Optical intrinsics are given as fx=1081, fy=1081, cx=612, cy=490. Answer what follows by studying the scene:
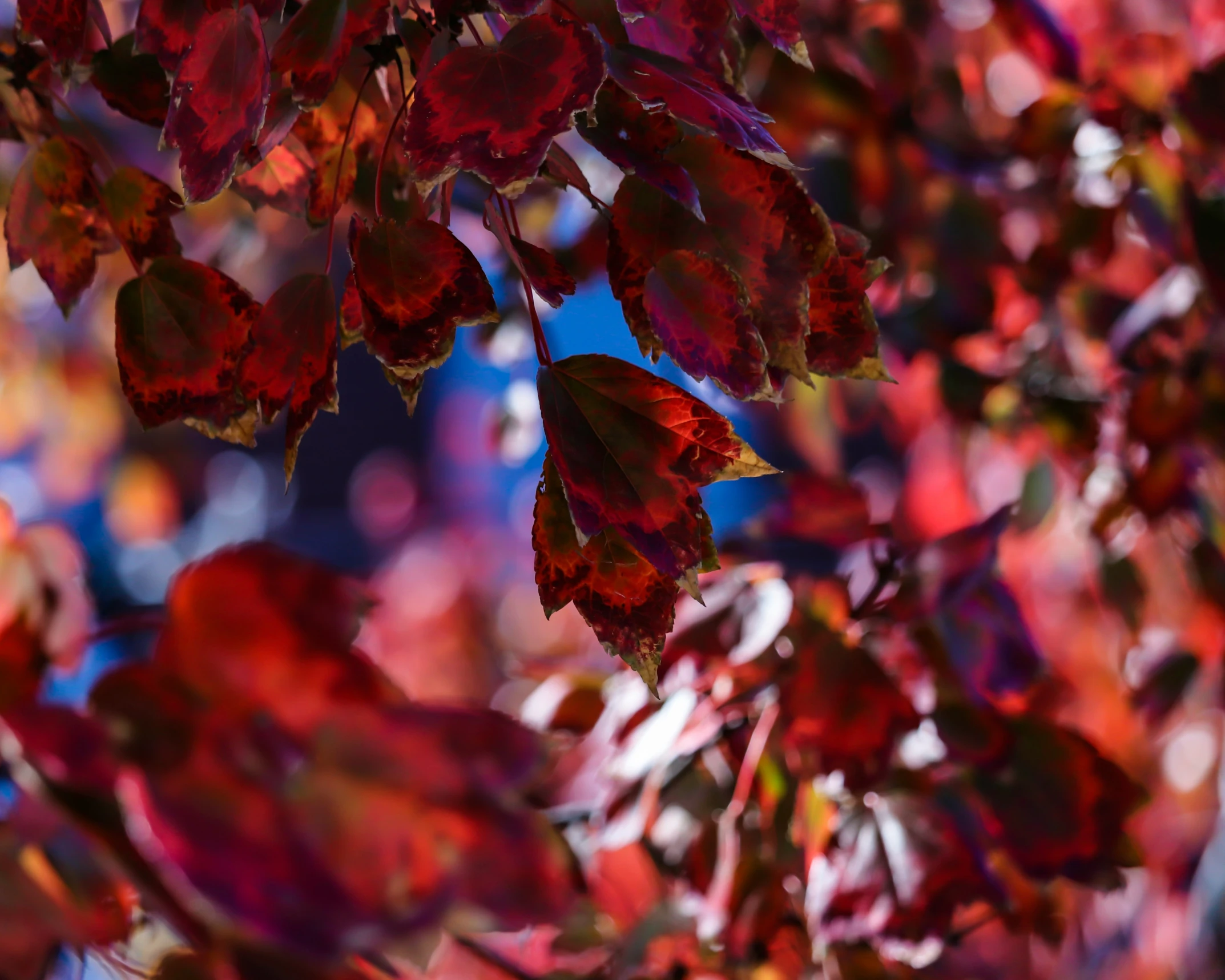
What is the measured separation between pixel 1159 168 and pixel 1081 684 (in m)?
1.23

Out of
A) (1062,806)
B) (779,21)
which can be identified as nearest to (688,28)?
(779,21)

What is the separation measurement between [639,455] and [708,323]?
2.0 inches

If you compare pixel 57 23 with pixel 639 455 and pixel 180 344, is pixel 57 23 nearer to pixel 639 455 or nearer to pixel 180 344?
pixel 180 344

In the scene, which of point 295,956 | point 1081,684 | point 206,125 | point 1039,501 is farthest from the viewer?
point 1081,684

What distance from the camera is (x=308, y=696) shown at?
12.7 inches

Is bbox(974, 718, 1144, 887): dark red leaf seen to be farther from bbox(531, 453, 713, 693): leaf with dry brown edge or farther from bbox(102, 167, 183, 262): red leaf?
bbox(102, 167, 183, 262): red leaf

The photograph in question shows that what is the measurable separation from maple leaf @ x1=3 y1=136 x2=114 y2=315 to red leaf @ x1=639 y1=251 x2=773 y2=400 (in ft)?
0.89

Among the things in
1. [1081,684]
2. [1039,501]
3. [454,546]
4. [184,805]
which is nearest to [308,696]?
[184,805]

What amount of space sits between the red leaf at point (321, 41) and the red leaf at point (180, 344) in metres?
0.10

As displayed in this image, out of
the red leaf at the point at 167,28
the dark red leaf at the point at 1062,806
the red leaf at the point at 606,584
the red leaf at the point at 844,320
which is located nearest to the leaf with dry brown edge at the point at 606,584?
the red leaf at the point at 606,584

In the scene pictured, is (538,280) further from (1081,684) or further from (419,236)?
(1081,684)

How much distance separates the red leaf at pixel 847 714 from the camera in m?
0.60

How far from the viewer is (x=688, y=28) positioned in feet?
1.34

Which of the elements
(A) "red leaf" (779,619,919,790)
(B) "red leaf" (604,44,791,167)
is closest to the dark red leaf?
(A) "red leaf" (779,619,919,790)
